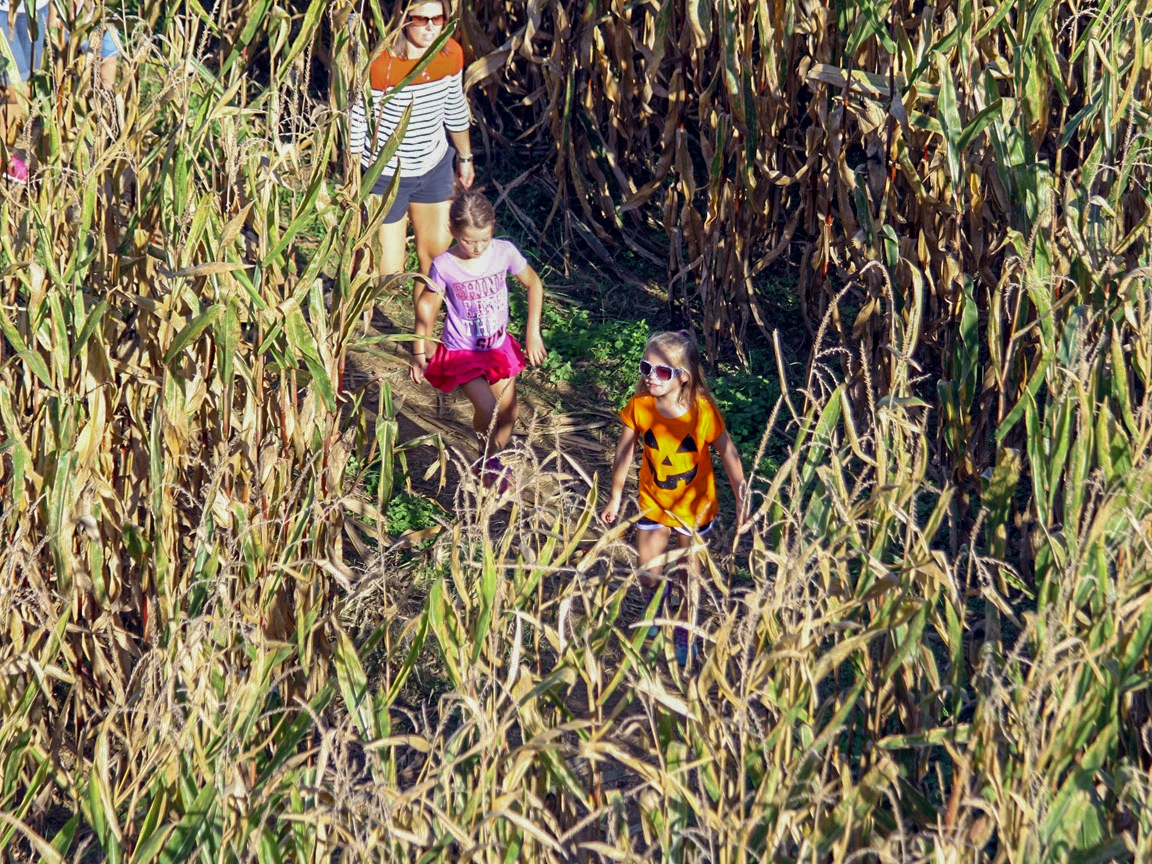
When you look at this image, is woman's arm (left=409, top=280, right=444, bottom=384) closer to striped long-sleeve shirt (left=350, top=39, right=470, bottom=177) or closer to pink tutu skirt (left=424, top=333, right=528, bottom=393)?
pink tutu skirt (left=424, top=333, right=528, bottom=393)

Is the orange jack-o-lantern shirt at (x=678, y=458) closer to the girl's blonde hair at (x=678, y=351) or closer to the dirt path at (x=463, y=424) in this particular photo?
the girl's blonde hair at (x=678, y=351)

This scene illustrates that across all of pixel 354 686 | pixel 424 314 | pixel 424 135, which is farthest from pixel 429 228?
pixel 354 686

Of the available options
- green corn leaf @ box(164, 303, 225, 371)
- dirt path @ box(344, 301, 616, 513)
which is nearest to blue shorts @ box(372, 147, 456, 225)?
dirt path @ box(344, 301, 616, 513)

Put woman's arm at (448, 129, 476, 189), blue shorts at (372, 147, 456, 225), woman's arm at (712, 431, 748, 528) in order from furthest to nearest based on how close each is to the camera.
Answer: woman's arm at (448, 129, 476, 189) → blue shorts at (372, 147, 456, 225) → woman's arm at (712, 431, 748, 528)

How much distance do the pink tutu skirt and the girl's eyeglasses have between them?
89cm

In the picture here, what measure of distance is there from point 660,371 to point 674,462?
27 cm

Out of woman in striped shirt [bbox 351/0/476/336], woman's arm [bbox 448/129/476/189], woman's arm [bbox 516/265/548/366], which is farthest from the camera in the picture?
woman's arm [bbox 448/129/476/189]

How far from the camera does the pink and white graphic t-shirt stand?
4.08 m

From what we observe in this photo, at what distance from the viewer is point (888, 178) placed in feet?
12.5

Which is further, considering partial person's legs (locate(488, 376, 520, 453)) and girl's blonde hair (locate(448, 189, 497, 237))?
partial person's legs (locate(488, 376, 520, 453))

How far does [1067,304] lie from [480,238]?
1718mm

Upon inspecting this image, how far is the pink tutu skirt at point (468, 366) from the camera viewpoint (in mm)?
4156

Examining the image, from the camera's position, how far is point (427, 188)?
198 inches

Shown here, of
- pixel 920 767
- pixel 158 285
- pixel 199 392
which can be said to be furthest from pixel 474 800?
pixel 158 285
